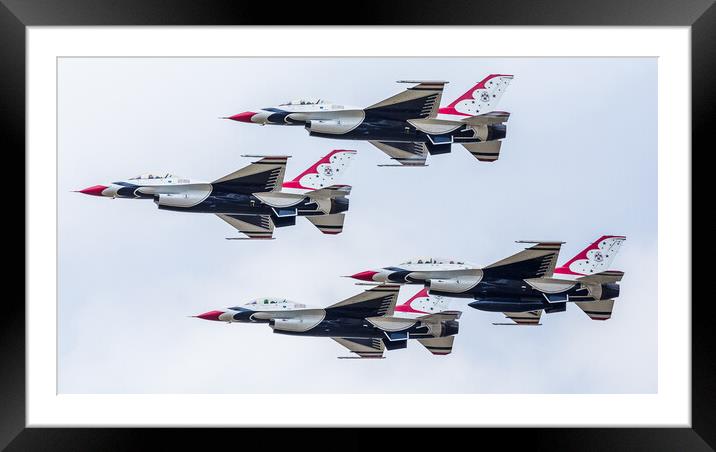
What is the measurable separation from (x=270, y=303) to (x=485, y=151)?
2.00 m

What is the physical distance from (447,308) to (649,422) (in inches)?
69.5

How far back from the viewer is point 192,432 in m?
5.99

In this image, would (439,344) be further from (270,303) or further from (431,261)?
(270,303)

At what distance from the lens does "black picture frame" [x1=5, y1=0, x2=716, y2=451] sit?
5766mm

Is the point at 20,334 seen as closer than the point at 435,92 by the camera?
Yes

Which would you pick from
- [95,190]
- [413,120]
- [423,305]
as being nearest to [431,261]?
[423,305]

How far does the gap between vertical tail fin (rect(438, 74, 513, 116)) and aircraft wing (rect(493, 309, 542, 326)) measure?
1581 millimetres

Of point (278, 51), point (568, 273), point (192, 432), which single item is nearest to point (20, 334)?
point (192, 432)

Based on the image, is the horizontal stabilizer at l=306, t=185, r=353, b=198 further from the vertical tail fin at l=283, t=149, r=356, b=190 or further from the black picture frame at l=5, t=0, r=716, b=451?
the black picture frame at l=5, t=0, r=716, b=451

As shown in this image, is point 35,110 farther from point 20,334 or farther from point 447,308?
point 447,308

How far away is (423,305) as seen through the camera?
7.16 metres

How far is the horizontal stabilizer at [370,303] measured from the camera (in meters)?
6.95

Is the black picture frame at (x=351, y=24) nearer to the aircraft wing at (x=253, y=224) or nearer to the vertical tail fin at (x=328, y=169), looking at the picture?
the vertical tail fin at (x=328, y=169)

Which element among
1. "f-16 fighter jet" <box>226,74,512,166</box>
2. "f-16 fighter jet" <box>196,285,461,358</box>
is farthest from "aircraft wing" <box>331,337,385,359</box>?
"f-16 fighter jet" <box>226,74,512,166</box>
